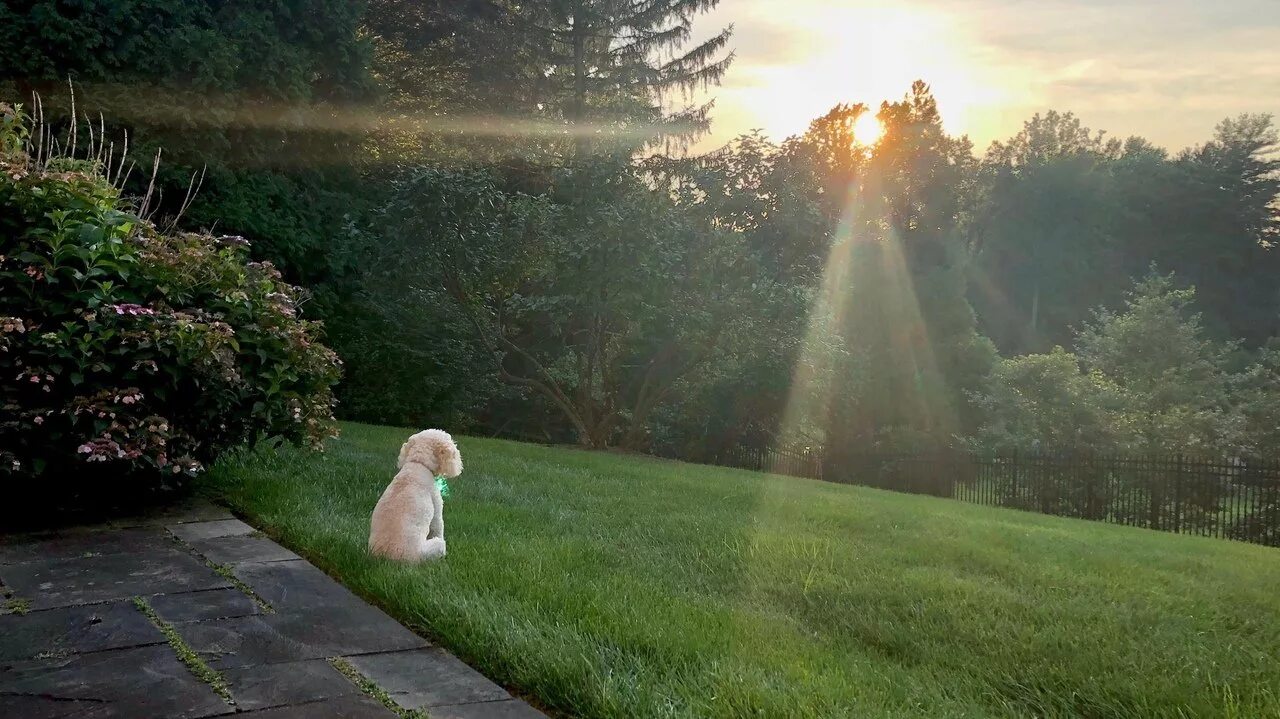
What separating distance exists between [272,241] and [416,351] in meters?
2.96

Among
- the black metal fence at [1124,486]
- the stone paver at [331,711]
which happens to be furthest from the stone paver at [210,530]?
the black metal fence at [1124,486]

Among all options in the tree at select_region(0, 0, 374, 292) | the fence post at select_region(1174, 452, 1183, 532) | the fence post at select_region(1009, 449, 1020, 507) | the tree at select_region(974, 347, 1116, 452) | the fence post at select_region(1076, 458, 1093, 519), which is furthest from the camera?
the tree at select_region(974, 347, 1116, 452)

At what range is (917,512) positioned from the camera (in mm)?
8375

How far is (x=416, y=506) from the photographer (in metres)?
4.56

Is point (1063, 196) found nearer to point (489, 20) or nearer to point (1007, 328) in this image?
point (1007, 328)

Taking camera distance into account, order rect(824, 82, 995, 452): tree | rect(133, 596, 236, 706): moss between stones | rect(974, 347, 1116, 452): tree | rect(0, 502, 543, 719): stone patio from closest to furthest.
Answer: rect(0, 502, 543, 719): stone patio
rect(133, 596, 236, 706): moss between stones
rect(974, 347, 1116, 452): tree
rect(824, 82, 995, 452): tree

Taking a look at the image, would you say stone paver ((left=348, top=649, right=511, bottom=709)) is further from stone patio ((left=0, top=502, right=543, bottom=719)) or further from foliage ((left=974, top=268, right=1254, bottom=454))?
foliage ((left=974, top=268, right=1254, bottom=454))

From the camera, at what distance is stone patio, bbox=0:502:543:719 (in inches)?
112

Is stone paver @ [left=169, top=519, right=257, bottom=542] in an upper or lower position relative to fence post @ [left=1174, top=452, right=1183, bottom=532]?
upper

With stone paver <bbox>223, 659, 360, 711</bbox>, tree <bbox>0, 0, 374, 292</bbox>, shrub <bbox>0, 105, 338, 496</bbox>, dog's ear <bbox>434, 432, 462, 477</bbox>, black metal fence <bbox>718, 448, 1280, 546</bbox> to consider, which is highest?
tree <bbox>0, 0, 374, 292</bbox>

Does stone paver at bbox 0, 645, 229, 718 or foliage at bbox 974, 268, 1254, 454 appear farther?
foliage at bbox 974, 268, 1254, 454

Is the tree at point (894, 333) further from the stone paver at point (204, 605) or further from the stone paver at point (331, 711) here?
the stone paver at point (331, 711)

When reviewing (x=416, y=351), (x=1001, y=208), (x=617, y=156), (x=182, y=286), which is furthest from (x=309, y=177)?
(x=1001, y=208)

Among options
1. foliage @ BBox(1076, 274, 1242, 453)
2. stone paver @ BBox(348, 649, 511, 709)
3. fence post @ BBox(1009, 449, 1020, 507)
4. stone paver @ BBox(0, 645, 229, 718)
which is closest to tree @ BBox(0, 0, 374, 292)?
stone paver @ BBox(0, 645, 229, 718)
